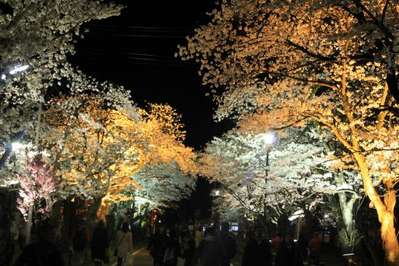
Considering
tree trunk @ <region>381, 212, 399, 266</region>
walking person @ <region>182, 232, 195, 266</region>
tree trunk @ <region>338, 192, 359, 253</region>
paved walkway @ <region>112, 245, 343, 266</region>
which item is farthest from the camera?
tree trunk @ <region>338, 192, 359, 253</region>

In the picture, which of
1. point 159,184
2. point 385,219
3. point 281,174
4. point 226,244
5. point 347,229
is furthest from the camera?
point 159,184

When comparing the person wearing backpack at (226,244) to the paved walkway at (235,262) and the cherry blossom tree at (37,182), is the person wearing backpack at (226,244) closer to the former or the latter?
the paved walkway at (235,262)

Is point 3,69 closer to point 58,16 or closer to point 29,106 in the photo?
point 58,16

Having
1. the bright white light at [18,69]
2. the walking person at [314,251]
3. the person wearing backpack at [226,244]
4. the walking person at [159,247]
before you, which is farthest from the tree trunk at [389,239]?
the bright white light at [18,69]

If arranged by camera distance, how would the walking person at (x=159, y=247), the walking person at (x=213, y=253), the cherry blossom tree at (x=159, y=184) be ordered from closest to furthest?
1. the walking person at (x=213, y=253)
2. the walking person at (x=159, y=247)
3. the cherry blossom tree at (x=159, y=184)

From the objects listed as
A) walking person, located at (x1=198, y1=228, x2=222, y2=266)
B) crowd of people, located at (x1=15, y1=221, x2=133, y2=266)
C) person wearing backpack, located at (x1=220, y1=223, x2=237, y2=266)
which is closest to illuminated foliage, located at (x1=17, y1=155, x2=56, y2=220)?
crowd of people, located at (x1=15, y1=221, x2=133, y2=266)

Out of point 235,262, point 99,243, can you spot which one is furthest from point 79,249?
point 235,262

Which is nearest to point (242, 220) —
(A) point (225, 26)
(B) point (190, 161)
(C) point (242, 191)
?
(B) point (190, 161)

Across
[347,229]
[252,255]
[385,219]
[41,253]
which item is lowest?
[41,253]

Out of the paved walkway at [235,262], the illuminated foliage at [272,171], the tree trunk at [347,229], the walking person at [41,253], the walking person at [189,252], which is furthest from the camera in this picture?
the illuminated foliage at [272,171]

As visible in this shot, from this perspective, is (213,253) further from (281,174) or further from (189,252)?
(281,174)

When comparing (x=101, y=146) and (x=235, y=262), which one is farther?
(x=101, y=146)

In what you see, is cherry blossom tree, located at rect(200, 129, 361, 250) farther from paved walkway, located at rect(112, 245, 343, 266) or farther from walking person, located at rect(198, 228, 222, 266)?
walking person, located at rect(198, 228, 222, 266)

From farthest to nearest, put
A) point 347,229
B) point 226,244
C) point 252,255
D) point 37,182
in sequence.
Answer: point 347,229 < point 37,182 < point 226,244 < point 252,255
